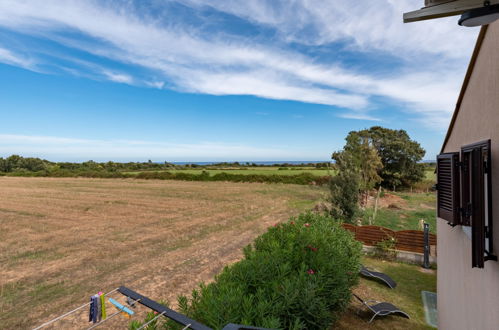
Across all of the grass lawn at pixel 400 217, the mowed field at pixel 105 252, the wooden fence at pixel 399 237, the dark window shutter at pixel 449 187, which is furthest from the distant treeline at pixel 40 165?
the dark window shutter at pixel 449 187

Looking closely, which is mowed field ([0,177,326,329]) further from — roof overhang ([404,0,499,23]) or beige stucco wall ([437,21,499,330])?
roof overhang ([404,0,499,23])

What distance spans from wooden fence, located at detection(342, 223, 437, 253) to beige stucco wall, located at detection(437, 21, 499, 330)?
204 inches

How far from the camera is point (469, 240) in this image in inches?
108

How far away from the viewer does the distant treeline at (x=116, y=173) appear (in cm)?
3939

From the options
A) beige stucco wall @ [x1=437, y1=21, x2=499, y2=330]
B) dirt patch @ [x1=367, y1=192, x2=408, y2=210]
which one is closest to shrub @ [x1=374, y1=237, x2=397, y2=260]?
beige stucco wall @ [x1=437, y1=21, x2=499, y2=330]

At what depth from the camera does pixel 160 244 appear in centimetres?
1061

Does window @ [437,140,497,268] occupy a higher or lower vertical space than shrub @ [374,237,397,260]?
higher

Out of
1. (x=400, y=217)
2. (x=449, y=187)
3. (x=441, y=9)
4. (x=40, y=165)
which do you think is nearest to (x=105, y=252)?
(x=449, y=187)

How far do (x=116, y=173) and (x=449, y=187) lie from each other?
57.6 m

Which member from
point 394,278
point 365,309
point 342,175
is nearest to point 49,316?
point 365,309

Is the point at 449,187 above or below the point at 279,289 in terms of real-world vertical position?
above

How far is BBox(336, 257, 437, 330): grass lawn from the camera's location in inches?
203

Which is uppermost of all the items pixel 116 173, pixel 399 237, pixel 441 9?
pixel 441 9

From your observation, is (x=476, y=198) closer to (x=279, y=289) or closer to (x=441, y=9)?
(x=441, y=9)
